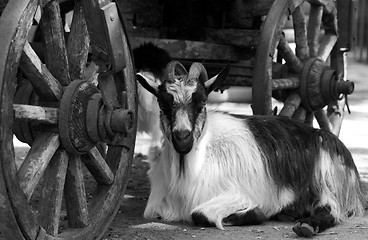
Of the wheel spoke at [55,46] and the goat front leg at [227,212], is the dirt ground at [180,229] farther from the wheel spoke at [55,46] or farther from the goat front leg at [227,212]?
the wheel spoke at [55,46]

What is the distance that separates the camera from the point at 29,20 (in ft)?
11.4

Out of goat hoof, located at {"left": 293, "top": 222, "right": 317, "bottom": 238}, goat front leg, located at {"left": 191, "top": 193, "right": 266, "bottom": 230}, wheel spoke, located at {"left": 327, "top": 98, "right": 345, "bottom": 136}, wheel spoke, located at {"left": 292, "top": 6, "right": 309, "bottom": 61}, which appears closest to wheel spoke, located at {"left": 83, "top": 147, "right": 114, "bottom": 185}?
goat front leg, located at {"left": 191, "top": 193, "right": 266, "bottom": 230}

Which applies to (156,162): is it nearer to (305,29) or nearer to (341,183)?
(341,183)

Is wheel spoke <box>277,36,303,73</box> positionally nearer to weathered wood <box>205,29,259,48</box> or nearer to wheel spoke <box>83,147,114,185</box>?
weathered wood <box>205,29,259,48</box>

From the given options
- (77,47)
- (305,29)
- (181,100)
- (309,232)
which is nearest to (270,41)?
(305,29)

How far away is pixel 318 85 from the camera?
5.99 meters

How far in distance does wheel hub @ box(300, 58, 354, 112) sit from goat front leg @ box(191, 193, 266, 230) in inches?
54.1

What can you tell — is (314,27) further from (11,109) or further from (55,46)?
(11,109)

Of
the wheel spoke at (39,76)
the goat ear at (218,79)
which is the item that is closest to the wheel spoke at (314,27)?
the goat ear at (218,79)

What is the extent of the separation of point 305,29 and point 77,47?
8.08 feet

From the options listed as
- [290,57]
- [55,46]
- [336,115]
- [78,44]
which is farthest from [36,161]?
[336,115]

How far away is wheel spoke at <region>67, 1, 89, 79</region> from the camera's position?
13.3 ft

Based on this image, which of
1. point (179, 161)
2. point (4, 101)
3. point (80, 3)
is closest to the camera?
point (4, 101)

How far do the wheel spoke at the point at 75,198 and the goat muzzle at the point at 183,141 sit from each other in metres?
0.80
